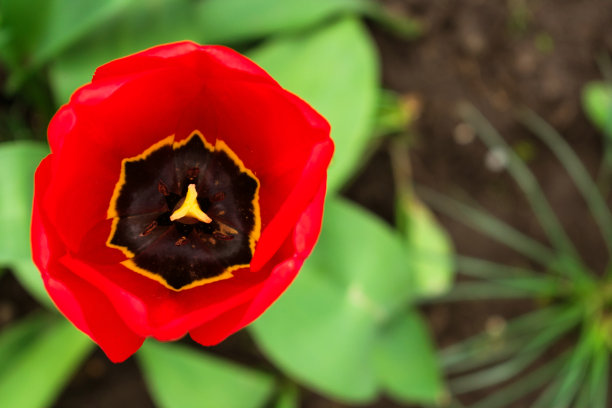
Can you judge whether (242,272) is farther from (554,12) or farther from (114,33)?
(554,12)

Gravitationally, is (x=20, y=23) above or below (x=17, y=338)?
above

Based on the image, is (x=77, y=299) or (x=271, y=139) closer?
(x=77, y=299)

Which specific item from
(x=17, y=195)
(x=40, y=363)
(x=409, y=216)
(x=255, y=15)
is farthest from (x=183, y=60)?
(x=409, y=216)

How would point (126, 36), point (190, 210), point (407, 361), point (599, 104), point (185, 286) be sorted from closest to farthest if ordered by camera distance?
point (190, 210)
point (185, 286)
point (126, 36)
point (407, 361)
point (599, 104)

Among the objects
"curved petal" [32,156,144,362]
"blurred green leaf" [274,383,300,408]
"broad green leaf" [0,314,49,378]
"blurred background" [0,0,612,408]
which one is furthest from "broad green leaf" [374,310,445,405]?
"curved petal" [32,156,144,362]

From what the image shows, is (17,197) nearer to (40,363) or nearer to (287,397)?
(40,363)

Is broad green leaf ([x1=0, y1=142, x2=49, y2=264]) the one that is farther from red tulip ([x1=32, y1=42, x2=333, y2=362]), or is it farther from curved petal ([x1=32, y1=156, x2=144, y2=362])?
curved petal ([x1=32, y1=156, x2=144, y2=362])
